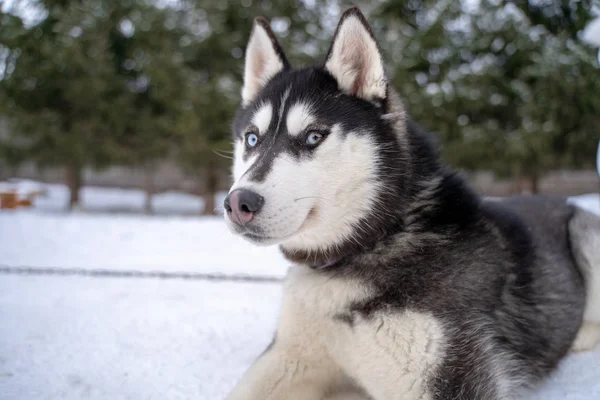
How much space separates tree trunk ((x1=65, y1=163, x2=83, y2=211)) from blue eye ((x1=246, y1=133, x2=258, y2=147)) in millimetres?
10377

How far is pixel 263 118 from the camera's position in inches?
75.2

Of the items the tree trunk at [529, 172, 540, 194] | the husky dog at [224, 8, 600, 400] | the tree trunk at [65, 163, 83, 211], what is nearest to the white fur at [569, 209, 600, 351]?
the husky dog at [224, 8, 600, 400]

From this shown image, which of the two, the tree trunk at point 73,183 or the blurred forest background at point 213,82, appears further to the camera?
the tree trunk at point 73,183

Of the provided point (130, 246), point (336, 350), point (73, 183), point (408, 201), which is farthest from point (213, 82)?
point (336, 350)

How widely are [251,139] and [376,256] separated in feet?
2.52

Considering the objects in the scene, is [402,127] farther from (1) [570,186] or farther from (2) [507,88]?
(1) [570,186]

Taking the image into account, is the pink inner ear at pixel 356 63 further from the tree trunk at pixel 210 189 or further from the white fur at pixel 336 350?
the tree trunk at pixel 210 189

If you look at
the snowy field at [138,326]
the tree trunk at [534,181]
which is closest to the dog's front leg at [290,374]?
the snowy field at [138,326]

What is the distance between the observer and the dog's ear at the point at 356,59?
1.80m

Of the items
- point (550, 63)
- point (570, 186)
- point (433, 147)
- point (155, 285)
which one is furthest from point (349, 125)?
point (570, 186)

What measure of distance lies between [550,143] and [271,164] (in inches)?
333

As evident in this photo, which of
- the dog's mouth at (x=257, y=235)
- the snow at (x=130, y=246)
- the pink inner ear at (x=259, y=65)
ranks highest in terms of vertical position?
the pink inner ear at (x=259, y=65)

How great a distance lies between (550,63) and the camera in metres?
7.14

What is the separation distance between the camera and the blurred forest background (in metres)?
8.41
